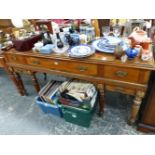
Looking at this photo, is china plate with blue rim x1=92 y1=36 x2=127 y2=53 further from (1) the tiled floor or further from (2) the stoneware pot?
(1) the tiled floor

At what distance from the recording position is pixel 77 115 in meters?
1.39

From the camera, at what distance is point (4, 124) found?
5.23 ft

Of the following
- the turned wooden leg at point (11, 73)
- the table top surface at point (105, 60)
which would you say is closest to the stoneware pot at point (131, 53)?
the table top surface at point (105, 60)

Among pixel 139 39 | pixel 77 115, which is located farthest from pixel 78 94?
pixel 139 39

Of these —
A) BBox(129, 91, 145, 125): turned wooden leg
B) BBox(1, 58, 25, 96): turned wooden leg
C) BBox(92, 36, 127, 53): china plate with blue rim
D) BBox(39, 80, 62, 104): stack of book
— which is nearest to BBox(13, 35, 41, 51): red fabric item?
BBox(1, 58, 25, 96): turned wooden leg

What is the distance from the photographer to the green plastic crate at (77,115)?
1.33m

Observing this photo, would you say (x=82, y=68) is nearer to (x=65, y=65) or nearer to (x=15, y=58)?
(x=65, y=65)

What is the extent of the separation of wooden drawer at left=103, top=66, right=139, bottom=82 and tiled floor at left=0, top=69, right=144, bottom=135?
2.00 ft

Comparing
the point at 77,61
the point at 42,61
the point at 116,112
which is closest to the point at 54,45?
the point at 42,61

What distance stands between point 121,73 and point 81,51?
36 centimetres

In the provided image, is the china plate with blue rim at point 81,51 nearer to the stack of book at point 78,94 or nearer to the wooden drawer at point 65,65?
the wooden drawer at point 65,65

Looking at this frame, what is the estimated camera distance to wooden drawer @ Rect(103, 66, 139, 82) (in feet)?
3.36
